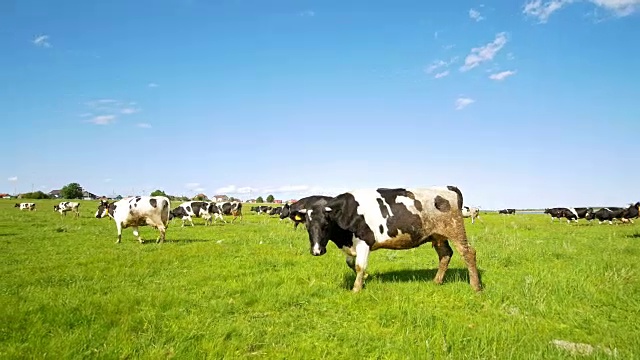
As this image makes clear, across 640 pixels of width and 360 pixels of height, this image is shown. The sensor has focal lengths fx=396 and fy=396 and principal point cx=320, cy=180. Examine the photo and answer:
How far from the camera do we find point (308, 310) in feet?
24.9

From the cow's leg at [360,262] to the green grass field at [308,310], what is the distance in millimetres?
256

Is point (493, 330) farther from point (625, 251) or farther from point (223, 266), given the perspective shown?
point (625, 251)

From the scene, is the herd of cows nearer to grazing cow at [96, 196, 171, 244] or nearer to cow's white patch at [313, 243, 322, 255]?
cow's white patch at [313, 243, 322, 255]

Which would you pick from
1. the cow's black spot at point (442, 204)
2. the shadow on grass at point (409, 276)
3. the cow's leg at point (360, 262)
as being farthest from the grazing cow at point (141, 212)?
the cow's black spot at point (442, 204)

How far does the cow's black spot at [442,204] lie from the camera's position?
30.7 ft

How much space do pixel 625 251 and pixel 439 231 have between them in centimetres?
1138

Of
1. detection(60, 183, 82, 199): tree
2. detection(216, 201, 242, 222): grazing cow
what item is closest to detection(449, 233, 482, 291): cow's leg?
detection(216, 201, 242, 222): grazing cow

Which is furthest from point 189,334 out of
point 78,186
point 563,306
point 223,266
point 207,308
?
point 78,186

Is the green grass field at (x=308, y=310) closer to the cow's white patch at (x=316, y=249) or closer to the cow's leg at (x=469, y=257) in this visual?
the cow's leg at (x=469, y=257)

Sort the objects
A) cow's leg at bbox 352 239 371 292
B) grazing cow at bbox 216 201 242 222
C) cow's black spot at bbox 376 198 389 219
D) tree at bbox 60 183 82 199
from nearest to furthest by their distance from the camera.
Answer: cow's leg at bbox 352 239 371 292
cow's black spot at bbox 376 198 389 219
grazing cow at bbox 216 201 242 222
tree at bbox 60 183 82 199

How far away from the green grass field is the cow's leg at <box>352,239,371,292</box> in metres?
0.26

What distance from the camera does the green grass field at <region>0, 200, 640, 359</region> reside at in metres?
5.52

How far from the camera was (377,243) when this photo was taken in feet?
30.3

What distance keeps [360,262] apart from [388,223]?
3.68ft
